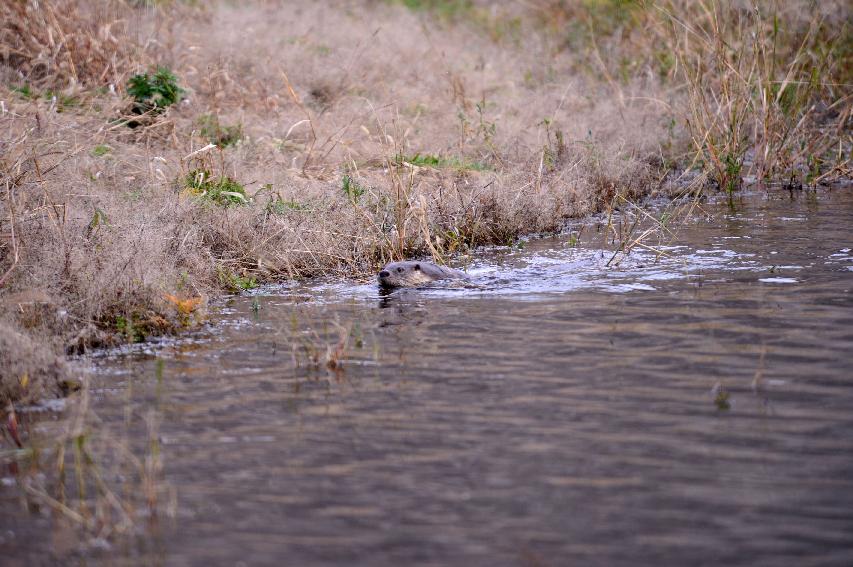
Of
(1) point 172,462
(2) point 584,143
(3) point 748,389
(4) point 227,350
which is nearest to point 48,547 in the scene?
(1) point 172,462

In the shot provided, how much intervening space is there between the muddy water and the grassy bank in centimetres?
80

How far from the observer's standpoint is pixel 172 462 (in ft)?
17.6

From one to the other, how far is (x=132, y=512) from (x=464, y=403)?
6.98 ft

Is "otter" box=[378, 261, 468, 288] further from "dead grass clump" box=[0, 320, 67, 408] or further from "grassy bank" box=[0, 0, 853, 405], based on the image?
"dead grass clump" box=[0, 320, 67, 408]

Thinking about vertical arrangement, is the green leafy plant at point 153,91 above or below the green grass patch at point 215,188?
above

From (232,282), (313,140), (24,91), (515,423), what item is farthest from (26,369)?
(24,91)

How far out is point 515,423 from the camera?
5809 mm

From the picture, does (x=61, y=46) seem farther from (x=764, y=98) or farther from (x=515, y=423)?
(x=515, y=423)

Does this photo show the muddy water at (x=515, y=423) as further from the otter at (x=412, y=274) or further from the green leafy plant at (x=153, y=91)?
the green leafy plant at (x=153, y=91)

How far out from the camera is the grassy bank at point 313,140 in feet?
28.0

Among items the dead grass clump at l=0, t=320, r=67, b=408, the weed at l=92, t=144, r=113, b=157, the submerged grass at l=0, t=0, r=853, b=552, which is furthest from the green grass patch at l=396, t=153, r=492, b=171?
the dead grass clump at l=0, t=320, r=67, b=408

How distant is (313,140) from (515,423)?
775 cm

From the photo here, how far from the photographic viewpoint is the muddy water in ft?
14.5

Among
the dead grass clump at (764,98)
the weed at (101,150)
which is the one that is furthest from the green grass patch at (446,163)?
the weed at (101,150)
